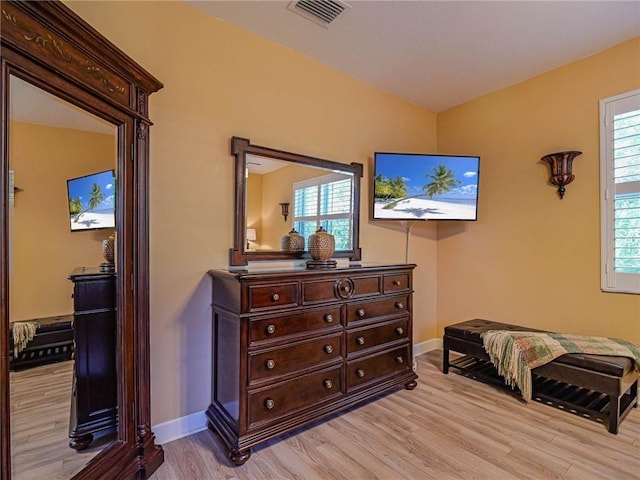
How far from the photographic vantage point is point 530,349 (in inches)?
99.2

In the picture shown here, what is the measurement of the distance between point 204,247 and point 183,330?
21.5 inches

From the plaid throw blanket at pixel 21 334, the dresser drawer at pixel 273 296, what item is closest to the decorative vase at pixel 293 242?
the dresser drawer at pixel 273 296

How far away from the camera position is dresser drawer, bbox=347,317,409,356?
2.38 m

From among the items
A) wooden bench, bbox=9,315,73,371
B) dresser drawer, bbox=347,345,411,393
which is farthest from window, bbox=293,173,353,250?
wooden bench, bbox=9,315,73,371

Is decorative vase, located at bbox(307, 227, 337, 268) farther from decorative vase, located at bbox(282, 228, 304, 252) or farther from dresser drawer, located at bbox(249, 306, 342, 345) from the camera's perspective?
dresser drawer, located at bbox(249, 306, 342, 345)

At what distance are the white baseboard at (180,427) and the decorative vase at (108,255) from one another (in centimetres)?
109

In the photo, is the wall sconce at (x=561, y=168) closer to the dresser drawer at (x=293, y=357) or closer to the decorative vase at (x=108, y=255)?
the dresser drawer at (x=293, y=357)

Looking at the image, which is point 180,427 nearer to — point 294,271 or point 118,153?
point 294,271

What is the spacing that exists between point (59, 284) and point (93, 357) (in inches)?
16.7

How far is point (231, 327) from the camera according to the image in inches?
77.8

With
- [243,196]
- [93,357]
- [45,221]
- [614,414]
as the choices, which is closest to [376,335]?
[243,196]

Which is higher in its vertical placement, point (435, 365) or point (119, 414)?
point (119, 414)

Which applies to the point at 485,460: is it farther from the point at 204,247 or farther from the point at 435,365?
the point at 204,247

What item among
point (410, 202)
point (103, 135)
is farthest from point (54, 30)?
point (410, 202)
